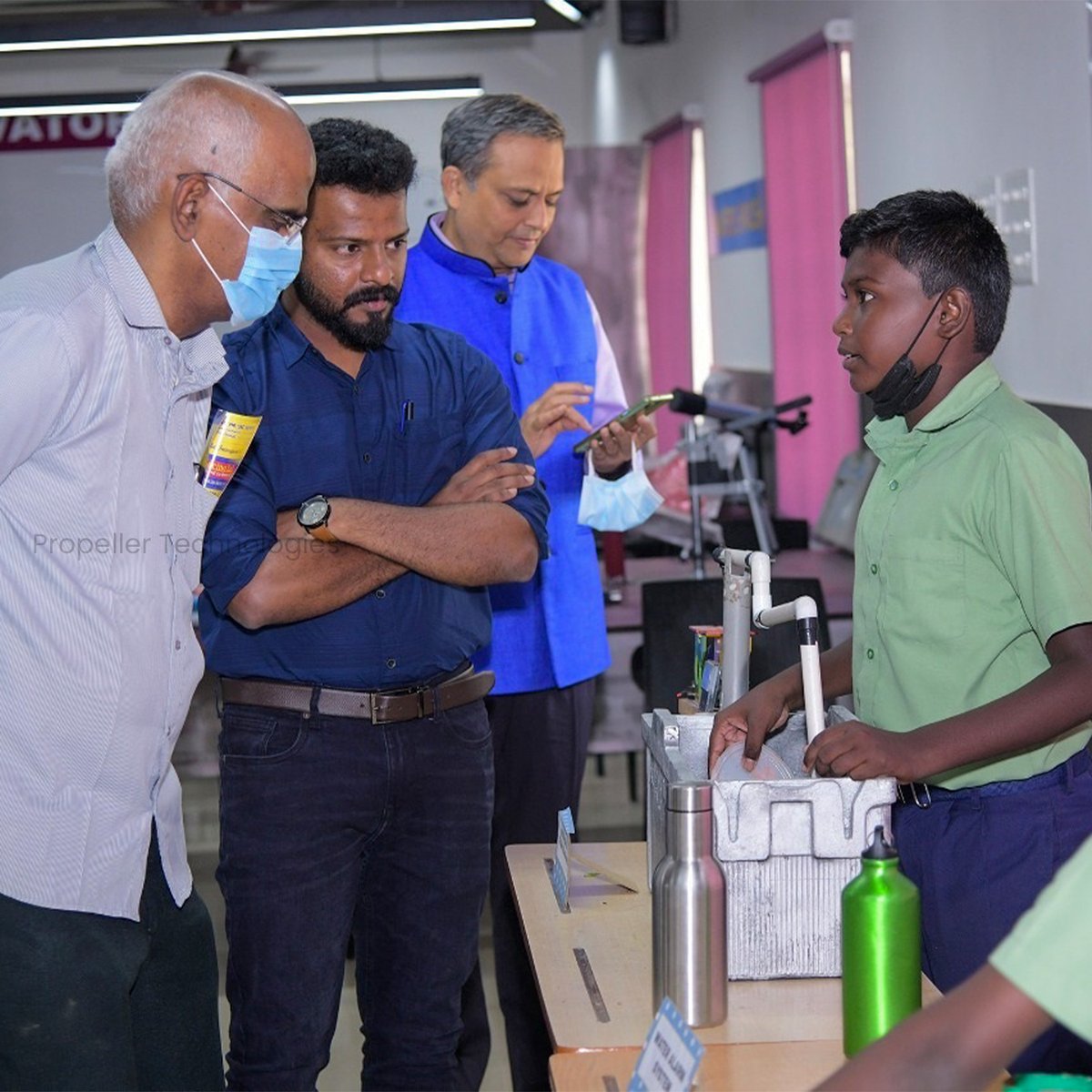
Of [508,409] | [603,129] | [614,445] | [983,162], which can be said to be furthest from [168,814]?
[603,129]

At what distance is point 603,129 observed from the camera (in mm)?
9750

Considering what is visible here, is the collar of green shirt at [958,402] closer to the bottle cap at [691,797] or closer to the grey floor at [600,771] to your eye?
the bottle cap at [691,797]

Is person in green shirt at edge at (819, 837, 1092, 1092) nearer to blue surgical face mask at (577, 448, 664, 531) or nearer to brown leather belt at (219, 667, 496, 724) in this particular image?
brown leather belt at (219, 667, 496, 724)

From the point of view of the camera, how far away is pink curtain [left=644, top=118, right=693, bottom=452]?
830 cm

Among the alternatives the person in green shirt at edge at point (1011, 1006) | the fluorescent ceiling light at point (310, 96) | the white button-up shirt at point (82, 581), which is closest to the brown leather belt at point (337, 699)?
the white button-up shirt at point (82, 581)

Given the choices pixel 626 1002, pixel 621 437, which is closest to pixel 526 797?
pixel 621 437

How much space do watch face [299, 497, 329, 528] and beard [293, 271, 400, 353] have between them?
0.26 meters

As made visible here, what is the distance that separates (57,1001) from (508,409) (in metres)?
1.17

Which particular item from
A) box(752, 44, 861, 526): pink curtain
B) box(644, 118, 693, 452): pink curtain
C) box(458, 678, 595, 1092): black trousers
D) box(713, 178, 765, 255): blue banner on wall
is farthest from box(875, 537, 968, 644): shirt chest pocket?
box(644, 118, 693, 452): pink curtain

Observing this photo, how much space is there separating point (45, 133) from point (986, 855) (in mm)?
5236

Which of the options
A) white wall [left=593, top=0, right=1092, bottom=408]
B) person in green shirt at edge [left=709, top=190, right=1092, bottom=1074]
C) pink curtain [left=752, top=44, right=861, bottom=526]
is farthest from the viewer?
pink curtain [left=752, top=44, right=861, bottom=526]

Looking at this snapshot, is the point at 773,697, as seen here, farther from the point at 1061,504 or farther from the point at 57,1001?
the point at 57,1001

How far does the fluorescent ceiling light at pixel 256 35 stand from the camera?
5.46m

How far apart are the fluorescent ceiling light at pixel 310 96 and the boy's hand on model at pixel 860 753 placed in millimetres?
4280
